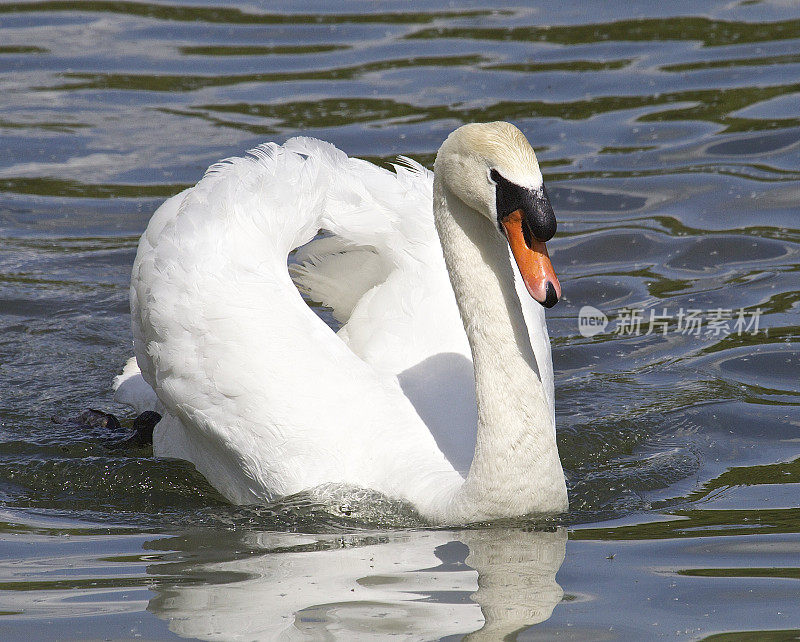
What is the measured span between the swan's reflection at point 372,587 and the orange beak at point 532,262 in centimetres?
100

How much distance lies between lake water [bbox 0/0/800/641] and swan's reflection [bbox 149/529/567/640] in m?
0.01

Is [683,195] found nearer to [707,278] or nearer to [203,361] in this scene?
[707,278]

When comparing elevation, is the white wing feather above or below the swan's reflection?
above

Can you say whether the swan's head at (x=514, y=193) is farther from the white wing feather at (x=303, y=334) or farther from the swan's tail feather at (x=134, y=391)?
the swan's tail feather at (x=134, y=391)

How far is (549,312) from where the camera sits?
8.74m

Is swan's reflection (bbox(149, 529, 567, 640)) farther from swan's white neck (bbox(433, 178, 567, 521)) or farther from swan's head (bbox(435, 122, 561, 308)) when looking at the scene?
swan's head (bbox(435, 122, 561, 308))

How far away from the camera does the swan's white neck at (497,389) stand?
5.24 meters

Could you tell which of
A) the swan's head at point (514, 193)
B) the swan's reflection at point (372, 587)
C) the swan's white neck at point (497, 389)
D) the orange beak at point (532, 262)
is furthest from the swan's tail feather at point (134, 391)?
the orange beak at point (532, 262)

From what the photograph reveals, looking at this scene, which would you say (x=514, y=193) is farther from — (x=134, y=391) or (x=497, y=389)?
(x=134, y=391)

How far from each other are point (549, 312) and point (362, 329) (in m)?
2.52

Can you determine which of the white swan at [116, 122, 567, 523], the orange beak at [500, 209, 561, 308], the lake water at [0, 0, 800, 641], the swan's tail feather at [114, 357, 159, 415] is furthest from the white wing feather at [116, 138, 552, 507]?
the orange beak at [500, 209, 561, 308]

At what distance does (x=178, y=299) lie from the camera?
19.6 ft

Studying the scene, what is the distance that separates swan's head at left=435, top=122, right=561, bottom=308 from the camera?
4.80 m

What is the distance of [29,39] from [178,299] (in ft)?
28.7
